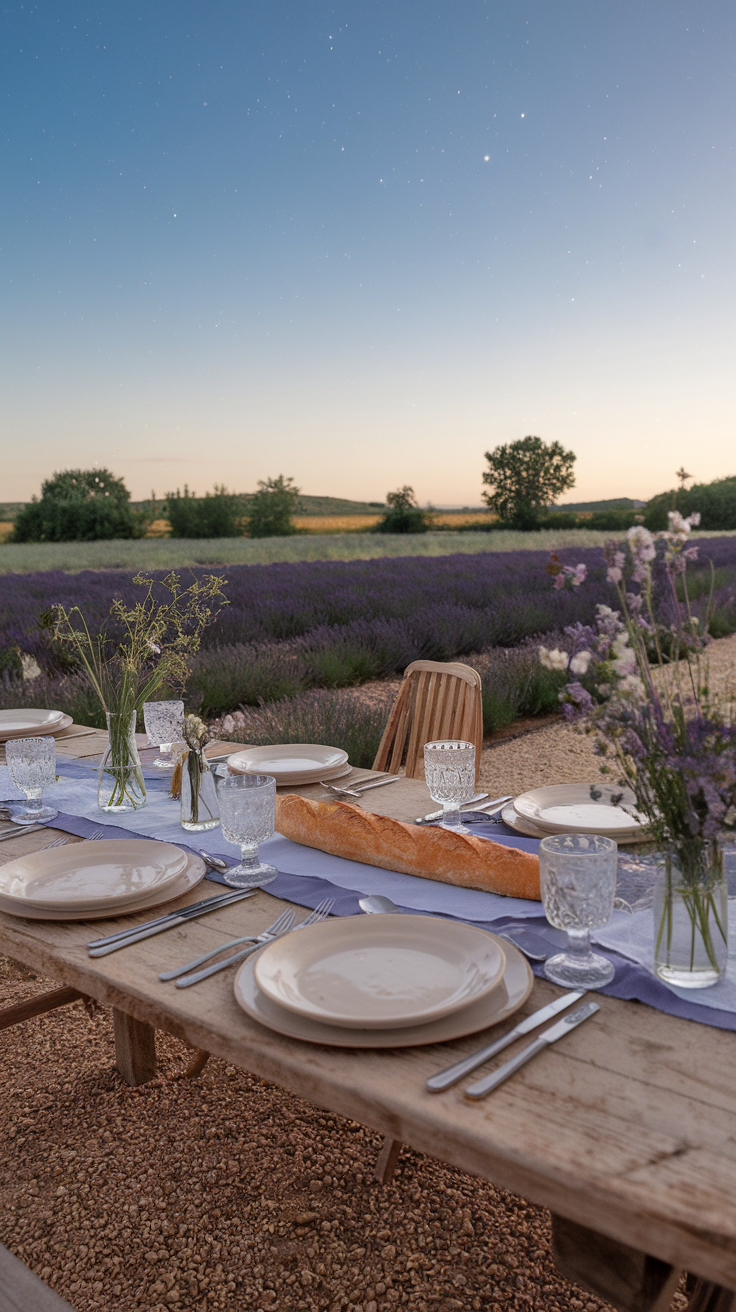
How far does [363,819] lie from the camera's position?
1279mm

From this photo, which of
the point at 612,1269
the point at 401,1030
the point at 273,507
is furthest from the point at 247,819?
the point at 273,507

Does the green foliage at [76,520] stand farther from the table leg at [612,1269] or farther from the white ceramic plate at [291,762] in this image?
the table leg at [612,1269]

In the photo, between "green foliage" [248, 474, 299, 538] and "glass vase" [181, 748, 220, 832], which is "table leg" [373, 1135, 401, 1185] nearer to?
"glass vase" [181, 748, 220, 832]

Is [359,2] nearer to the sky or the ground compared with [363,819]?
nearer to the sky

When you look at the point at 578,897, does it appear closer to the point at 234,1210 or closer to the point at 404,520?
the point at 234,1210

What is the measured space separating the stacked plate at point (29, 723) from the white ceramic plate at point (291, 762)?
27.3 inches

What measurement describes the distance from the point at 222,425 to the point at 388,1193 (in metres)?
16.1

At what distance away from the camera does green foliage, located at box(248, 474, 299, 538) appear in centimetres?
4181

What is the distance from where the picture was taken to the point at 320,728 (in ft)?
13.8

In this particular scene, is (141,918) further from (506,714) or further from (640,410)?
(640,410)

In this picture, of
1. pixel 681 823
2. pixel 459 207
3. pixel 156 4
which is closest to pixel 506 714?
pixel 681 823

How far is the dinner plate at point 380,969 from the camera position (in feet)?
2.49

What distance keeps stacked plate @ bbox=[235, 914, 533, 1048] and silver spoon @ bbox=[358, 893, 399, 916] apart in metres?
0.09

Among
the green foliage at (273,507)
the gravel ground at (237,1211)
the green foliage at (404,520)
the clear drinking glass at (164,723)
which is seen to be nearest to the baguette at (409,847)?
the clear drinking glass at (164,723)
